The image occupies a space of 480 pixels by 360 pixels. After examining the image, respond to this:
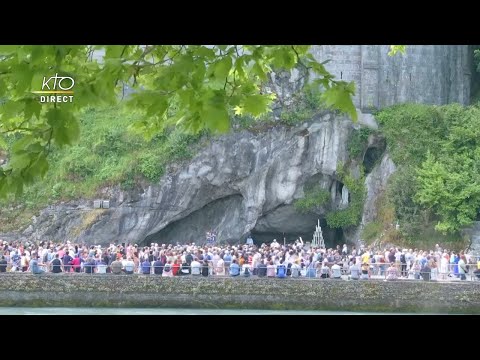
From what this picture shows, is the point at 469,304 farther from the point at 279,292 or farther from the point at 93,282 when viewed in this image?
the point at 93,282

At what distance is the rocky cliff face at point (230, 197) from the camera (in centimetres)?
1151

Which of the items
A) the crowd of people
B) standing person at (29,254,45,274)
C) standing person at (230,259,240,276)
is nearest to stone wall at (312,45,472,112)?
the crowd of people

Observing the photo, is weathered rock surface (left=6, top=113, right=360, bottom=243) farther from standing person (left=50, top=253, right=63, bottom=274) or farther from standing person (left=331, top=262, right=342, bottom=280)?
standing person (left=331, top=262, right=342, bottom=280)

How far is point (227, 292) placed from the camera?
11.6m

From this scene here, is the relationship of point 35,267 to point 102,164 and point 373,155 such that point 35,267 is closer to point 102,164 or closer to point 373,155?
point 102,164

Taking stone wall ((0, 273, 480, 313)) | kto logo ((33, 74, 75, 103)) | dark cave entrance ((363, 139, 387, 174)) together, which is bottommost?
stone wall ((0, 273, 480, 313))

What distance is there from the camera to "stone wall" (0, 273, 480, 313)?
37.1 feet

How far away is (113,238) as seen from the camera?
1134 centimetres

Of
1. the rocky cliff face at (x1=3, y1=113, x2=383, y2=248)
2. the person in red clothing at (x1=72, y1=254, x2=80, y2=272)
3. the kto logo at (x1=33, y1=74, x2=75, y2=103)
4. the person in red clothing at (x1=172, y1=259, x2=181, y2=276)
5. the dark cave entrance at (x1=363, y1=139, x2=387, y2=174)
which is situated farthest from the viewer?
the dark cave entrance at (x1=363, y1=139, x2=387, y2=174)

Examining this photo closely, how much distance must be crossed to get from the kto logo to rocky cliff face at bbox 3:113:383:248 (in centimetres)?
548

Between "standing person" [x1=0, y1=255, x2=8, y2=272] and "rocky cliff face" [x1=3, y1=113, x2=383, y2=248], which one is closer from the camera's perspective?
"standing person" [x1=0, y1=255, x2=8, y2=272]

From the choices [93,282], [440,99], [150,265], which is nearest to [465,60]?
[440,99]

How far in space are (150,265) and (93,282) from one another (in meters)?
0.90

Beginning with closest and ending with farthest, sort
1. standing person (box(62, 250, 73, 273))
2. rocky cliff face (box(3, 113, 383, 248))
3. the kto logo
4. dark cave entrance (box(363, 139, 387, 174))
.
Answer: the kto logo → rocky cliff face (box(3, 113, 383, 248)) → standing person (box(62, 250, 73, 273)) → dark cave entrance (box(363, 139, 387, 174))
